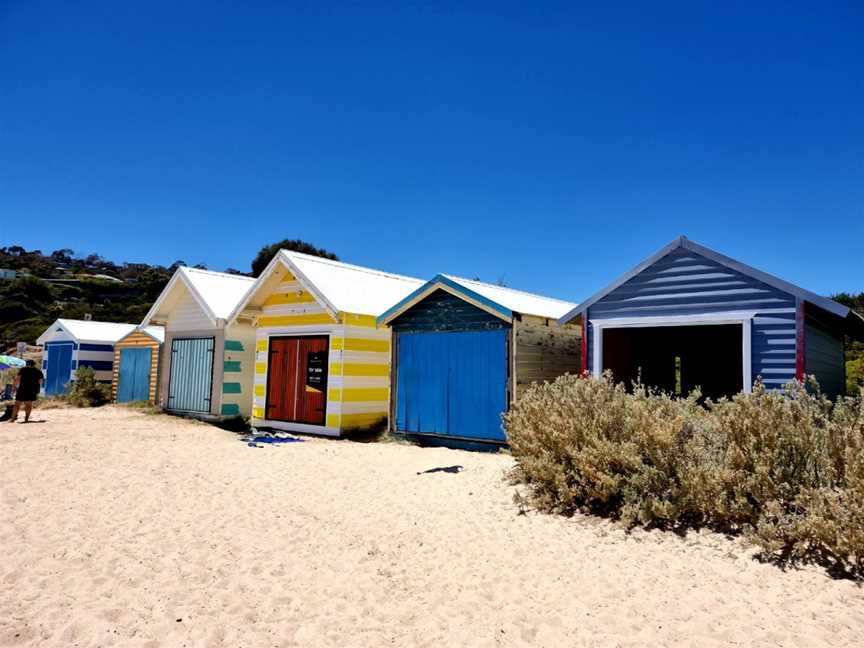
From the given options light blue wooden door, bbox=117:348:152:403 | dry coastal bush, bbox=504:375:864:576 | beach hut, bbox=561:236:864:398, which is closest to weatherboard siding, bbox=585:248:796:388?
beach hut, bbox=561:236:864:398

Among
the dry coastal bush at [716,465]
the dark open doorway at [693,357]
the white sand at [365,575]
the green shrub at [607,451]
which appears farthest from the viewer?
the dark open doorway at [693,357]

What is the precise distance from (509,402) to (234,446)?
18.1ft

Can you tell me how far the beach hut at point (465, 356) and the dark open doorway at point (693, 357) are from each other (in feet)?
9.44

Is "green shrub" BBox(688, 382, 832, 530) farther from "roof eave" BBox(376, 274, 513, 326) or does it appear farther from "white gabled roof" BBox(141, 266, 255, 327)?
"white gabled roof" BBox(141, 266, 255, 327)

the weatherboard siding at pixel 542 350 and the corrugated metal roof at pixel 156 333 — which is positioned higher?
the corrugated metal roof at pixel 156 333

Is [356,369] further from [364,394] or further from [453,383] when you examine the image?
[453,383]

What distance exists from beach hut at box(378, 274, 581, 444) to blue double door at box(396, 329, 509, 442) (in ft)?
0.06

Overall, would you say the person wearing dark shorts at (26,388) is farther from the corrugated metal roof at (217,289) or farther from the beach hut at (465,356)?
the beach hut at (465,356)

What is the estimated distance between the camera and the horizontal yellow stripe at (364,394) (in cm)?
1339

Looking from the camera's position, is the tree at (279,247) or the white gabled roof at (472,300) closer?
the white gabled roof at (472,300)

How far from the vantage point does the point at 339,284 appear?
1461cm

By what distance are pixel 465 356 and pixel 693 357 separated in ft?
A: 28.7

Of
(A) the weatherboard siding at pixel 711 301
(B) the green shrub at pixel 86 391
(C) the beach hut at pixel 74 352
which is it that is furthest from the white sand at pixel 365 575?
(C) the beach hut at pixel 74 352

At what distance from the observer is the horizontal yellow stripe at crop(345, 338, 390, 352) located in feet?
44.0
